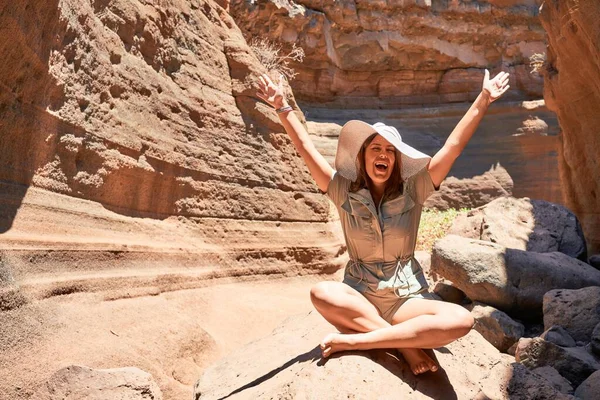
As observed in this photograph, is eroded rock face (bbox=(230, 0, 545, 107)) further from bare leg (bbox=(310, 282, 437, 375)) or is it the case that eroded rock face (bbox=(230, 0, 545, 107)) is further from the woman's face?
bare leg (bbox=(310, 282, 437, 375))

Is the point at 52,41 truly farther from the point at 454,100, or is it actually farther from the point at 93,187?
the point at 454,100

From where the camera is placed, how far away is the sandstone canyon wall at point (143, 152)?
13.0 ft

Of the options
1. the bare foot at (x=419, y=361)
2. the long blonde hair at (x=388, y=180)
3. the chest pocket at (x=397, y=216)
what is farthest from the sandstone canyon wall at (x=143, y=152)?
the bare foot at (x=419, y=361)

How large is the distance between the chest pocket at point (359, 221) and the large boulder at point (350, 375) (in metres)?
0.63

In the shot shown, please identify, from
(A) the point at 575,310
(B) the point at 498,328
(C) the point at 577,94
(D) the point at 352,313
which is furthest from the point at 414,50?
(D) the point at 352,313

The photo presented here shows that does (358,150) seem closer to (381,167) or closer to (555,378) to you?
(381,167)

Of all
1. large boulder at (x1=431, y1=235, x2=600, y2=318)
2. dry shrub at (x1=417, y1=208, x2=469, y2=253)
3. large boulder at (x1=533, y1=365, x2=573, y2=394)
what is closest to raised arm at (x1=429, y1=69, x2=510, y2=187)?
large boulder at (x1=533, y1=365, x2=573, y2=394)

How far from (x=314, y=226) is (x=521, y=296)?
10.4ft

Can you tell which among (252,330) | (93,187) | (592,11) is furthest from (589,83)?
(93,187)

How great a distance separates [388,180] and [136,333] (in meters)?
2.37

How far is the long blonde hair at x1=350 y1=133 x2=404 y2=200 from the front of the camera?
3223 mm

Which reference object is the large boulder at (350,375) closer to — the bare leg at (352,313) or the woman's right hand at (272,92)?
the bare leg at (352,313)

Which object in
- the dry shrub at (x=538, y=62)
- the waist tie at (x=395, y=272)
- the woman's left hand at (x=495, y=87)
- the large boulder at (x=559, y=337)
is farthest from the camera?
the dry shrub at (x=538, y=62)

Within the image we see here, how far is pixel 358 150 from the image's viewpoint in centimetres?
326
